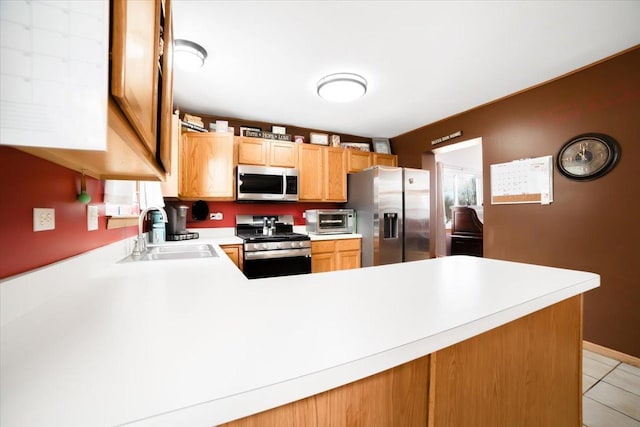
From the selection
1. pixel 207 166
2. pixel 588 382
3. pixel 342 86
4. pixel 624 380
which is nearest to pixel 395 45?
pixel 342 86

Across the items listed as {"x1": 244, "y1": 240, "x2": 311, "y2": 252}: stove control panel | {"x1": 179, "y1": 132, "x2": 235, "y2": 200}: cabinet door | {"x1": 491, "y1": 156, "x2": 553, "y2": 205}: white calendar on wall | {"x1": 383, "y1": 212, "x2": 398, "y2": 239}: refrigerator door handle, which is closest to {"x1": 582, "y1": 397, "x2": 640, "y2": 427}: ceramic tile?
{"x1": 491, "y1": 156, "x2": 553, "y2": 205}: white calendar on wall

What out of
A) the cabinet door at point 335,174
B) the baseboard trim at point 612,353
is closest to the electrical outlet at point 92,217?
the cabinet door at point 335,174

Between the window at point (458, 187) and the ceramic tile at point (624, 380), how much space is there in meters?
3.39

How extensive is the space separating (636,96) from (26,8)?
338 centimetres

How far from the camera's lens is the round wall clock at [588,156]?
2055 millimetres

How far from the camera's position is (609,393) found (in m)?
1.67

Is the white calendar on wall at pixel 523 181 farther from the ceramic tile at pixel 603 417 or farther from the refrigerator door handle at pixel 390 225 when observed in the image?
the ceramic tile at pixel 603 417

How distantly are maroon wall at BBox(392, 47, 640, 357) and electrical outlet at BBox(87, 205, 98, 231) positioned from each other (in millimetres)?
3522

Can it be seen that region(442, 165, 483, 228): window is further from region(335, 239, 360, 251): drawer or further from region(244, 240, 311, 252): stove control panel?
region(244, 240, 311, 252): stove control panel

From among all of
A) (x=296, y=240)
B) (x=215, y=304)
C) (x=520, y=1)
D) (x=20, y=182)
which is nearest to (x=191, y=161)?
(x=296, y=240)

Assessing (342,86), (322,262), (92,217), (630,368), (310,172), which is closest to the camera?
(92,217)

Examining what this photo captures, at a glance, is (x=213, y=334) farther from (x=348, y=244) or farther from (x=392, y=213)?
(x=392, y=213)

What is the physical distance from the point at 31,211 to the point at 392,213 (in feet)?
10.7

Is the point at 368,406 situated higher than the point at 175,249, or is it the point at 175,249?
the point at 175,249
